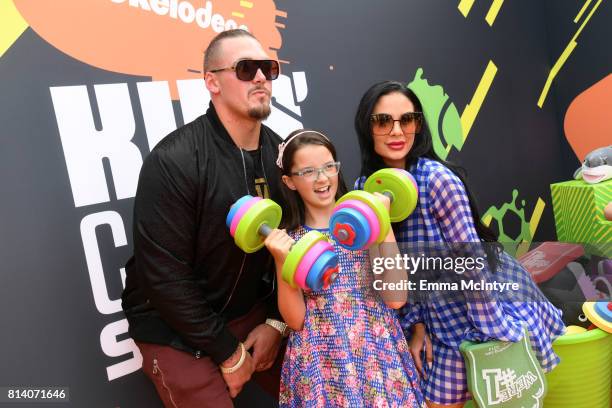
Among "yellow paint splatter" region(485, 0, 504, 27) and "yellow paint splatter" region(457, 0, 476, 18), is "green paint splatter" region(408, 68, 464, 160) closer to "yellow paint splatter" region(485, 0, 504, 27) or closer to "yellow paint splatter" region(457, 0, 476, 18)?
"yellow paint splatter" region(457, 0, 476, 18)

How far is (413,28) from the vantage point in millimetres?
4043

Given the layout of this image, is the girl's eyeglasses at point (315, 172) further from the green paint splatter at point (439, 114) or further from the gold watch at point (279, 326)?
the green paint splatter at point (439, 114)

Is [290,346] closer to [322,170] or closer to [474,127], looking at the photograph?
[322,170]

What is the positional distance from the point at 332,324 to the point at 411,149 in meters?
0.85

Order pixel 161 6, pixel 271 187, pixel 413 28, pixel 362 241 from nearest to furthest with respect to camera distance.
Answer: pixel 362 241 < pixel 271 187 < pixel 161 6 < pixel 413 28

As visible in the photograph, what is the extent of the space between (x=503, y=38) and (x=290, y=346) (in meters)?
4.14

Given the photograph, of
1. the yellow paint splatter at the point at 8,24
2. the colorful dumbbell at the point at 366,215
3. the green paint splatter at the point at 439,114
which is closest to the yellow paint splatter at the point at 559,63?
the green paint splatter at the point at 439,114

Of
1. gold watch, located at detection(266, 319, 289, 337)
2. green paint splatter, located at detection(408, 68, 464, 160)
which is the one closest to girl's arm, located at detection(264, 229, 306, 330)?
gold watch, located at detection(266, 319, 289, 337)

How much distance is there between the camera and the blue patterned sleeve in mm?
1824

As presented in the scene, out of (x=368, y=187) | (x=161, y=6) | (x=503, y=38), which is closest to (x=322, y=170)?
(x=368, y=187)

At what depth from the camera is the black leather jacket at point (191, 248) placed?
190 centimetres

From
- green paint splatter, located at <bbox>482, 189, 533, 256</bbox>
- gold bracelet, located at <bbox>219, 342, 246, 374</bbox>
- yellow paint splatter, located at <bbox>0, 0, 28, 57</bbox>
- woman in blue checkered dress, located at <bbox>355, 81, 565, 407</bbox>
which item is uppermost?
yellow paint splatter, located at <bbox>0, 0, 28, 57</bbox>

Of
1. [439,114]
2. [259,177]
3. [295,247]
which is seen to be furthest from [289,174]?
[439,114]

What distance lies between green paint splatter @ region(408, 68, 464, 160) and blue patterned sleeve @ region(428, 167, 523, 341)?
2.33 metres
